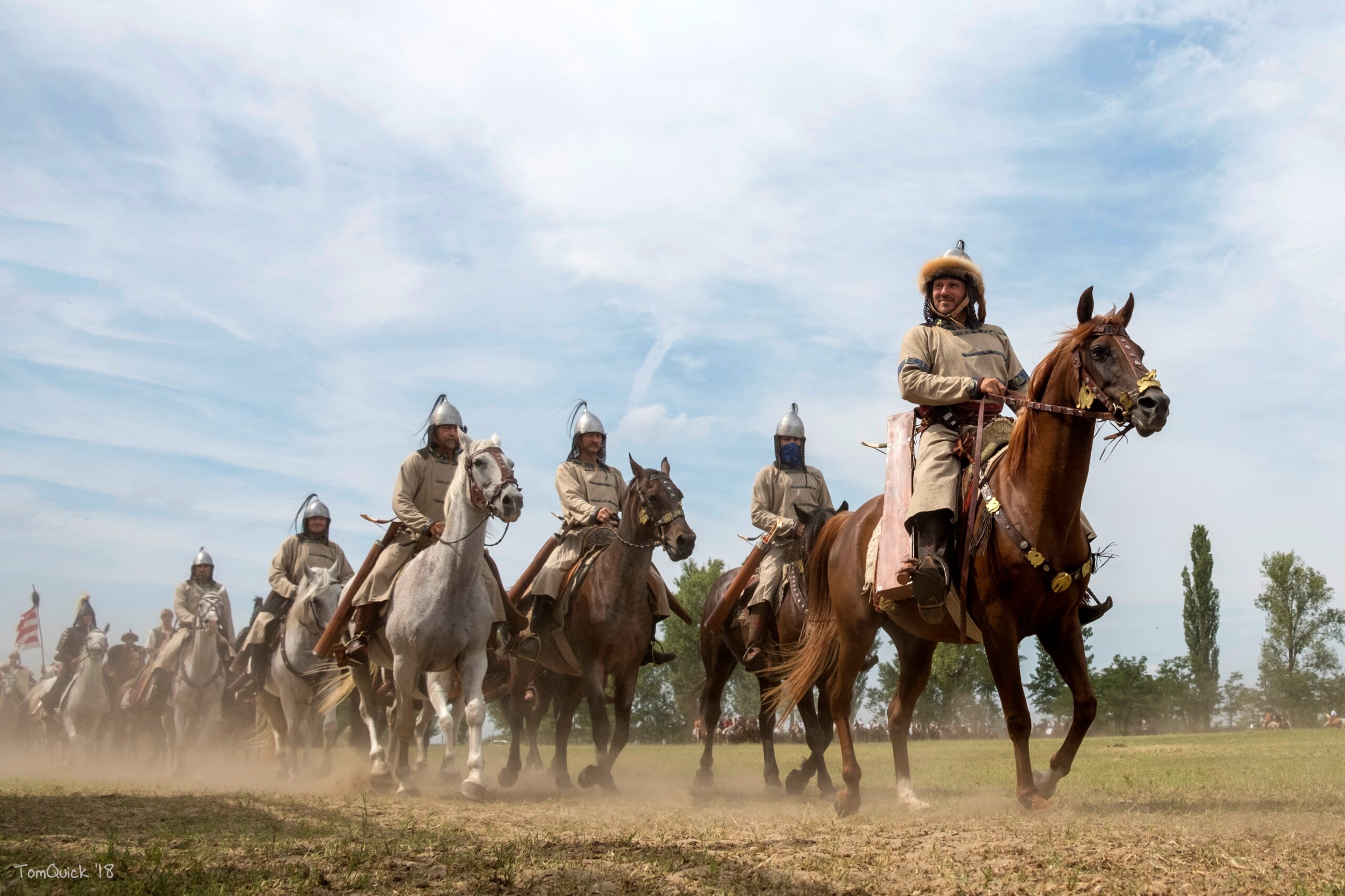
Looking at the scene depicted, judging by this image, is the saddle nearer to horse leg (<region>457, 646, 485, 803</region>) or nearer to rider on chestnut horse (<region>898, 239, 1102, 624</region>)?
horse leg (<region>457, 646, 485, 803</region>)

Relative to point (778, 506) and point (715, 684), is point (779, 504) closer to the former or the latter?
point (778, 506)

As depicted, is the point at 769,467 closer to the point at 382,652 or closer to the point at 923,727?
the point at 382,652

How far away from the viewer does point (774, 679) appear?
13.8 metres

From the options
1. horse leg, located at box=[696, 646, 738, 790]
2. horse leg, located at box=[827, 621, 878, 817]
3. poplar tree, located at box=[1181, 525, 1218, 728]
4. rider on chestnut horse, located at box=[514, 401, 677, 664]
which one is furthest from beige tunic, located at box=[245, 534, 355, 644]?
poplar tree, located at box=[1181, 525, 1218, 728]

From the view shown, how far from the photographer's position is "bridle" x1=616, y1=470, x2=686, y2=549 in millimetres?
12781

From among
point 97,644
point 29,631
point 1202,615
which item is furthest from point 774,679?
point 1202,615

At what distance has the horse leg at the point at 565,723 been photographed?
45.2 ft

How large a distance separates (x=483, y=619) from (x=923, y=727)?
43.3 meters

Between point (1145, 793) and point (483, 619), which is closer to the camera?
point (1145, 793)

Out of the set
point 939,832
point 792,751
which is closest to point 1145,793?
point 939,832

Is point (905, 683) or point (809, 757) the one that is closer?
point (905, 683)

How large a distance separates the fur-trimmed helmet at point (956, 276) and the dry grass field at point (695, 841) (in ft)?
13.6

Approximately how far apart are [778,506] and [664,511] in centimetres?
211

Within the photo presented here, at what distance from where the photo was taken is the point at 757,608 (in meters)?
13.4
